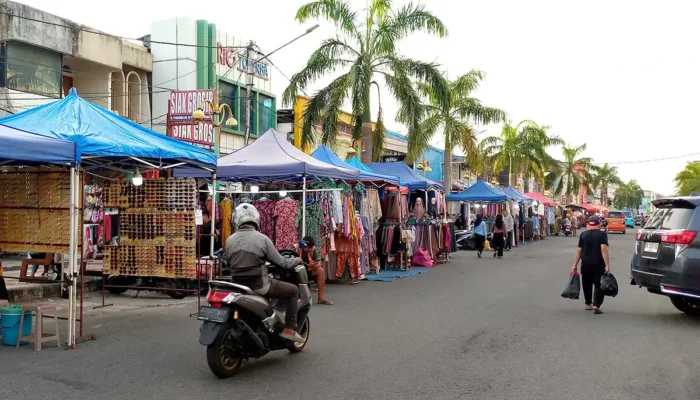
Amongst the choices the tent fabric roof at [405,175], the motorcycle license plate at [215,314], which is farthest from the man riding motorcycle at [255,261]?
the tent fabric roof at [405,175]

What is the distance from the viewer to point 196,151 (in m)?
9.70

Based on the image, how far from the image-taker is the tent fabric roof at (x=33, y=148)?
280 inches

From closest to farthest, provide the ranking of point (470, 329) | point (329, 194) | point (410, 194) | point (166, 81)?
point (470, 329) → point (329, 194) → point (410, 194) → point (166, 81)

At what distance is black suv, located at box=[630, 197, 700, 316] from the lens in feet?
30.5

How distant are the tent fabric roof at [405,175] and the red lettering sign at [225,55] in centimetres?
1131

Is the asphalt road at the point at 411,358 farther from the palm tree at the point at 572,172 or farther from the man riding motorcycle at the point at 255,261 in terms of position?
the palm tree at the point at 572,172

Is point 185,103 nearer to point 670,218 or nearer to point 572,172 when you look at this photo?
point 670,218

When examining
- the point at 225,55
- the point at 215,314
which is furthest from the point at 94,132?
the point at 225,55

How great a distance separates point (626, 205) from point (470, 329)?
439ft

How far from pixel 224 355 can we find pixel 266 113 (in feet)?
87.9

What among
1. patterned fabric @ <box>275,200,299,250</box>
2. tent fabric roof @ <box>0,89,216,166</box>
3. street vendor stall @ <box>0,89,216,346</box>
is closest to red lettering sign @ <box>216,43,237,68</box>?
patterned fabric @ <box>275,200,299,250</box>

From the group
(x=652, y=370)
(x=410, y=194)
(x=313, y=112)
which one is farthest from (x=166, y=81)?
(x=652, y=370)

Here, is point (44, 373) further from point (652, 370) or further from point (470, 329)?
point (652, 370)

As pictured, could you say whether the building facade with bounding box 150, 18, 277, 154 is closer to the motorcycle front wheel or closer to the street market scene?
the street market scene
